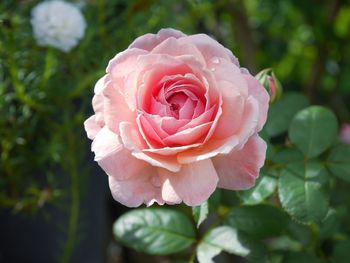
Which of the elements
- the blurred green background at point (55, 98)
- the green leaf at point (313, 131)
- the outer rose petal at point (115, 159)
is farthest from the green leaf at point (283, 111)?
the outer rose petal at point (115, 159)

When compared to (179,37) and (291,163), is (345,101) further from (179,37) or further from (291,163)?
(179,37)

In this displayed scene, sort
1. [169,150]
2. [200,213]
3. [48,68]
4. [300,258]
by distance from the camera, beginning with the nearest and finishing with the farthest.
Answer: [169,150] < [200,213] < [300,258] < [48,68]

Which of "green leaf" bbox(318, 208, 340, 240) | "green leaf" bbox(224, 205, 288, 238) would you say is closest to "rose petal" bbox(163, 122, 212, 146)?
"green leaf" bbox(224, 205, 288, 238)

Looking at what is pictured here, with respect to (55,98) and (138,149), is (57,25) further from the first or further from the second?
(138,149)

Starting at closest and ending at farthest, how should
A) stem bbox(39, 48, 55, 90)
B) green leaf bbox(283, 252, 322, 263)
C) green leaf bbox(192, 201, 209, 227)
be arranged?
green leaf bbox(192, 201, 209, 227) < green leaf bbox(283, 252, 322, 263) < stem bbox(39, 48, 55, 90)

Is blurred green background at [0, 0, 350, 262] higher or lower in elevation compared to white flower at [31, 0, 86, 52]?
lower

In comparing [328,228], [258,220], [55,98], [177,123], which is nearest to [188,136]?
[177,123]

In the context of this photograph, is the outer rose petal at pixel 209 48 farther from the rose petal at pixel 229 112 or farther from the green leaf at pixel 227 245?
the green leaf at pixel 227 245

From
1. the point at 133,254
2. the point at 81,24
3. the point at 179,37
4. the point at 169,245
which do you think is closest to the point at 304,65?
the point at 133,254

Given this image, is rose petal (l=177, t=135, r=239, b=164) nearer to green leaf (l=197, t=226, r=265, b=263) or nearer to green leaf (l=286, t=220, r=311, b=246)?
green leaf (l=197, t=226, r=265, b=263)
